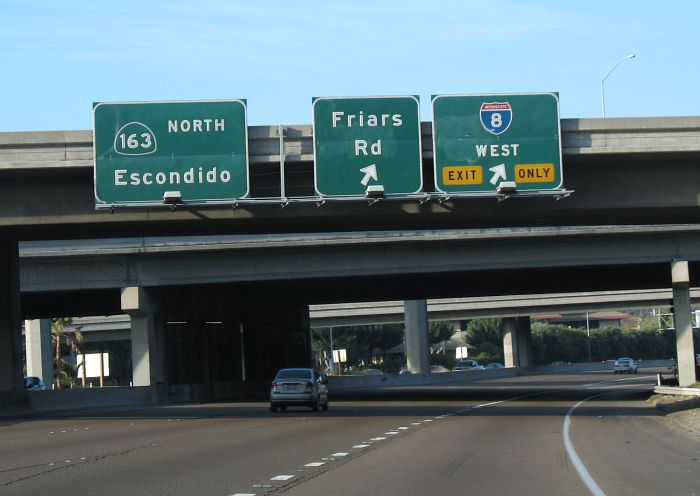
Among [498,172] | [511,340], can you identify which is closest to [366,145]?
[498,172]

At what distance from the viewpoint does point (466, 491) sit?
1374 centimetres

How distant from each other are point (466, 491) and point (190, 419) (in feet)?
70.3

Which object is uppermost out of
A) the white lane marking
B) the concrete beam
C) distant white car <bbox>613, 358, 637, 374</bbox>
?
the concrete beam

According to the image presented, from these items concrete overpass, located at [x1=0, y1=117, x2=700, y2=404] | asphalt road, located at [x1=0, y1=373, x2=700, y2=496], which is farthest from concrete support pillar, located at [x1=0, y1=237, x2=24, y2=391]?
asphalt road, located at [x1=0, y1=373, x2=700, y2=496]

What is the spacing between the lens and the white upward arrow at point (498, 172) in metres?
28.4

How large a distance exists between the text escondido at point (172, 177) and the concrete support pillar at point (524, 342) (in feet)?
284

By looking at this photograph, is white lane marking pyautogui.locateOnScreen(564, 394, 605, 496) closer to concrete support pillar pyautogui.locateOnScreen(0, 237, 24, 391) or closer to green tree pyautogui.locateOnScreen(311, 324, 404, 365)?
concrete support pillar pyautogui.locateOnScreen(0, 237, 24, 391)

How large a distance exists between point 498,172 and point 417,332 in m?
61.5

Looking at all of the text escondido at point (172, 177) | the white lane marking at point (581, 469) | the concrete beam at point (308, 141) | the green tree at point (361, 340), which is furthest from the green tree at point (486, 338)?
the white lane marking at point (581, 469)

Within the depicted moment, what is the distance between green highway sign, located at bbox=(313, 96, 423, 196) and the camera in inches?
1119

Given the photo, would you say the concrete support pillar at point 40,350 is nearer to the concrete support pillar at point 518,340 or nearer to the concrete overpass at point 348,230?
the concrete overpass at point 348,230

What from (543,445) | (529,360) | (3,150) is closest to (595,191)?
(543,445)

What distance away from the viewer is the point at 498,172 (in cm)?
2844

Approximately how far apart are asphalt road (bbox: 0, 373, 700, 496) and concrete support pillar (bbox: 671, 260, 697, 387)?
21342 millimetres
